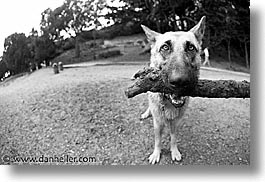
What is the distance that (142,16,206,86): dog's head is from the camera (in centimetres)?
157

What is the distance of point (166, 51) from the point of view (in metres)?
1.65

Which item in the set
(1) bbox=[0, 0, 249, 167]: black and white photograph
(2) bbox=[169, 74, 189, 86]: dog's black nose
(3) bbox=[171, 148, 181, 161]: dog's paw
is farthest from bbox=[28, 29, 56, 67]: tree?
(3) bbox=[171, 148, 181, 161]: dog's paw

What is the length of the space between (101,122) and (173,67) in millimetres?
586

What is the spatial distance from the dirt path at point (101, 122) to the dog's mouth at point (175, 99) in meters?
0.18

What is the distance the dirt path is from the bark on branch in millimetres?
119

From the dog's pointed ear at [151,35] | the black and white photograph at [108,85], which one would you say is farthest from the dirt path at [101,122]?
the dog's pointed ear at [151,35]

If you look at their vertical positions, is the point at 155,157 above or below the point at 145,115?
below

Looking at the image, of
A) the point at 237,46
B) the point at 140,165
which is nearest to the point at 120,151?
the point at 140,165

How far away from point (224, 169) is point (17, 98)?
123cm

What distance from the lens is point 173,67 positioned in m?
1.58

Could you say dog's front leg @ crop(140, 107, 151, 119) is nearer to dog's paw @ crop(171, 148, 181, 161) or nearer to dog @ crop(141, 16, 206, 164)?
dog @ crop(141, 16, 206, 164)

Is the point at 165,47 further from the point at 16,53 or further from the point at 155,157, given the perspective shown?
the point at 16,53

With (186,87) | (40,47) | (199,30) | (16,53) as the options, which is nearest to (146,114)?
(186,87)

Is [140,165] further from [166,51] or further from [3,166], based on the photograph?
[3,166]
